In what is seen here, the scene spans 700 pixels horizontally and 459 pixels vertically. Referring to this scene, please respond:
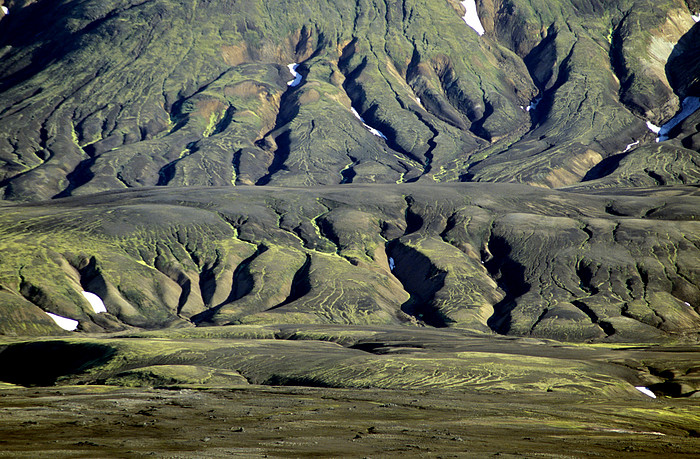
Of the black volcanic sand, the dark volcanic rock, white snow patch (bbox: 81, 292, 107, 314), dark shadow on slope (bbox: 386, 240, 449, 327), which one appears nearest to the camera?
the black volcanic sand

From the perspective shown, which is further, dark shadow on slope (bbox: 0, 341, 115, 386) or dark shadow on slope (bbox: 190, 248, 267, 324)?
dark shadow on slope (bbox: 190, 248, 267, 324)

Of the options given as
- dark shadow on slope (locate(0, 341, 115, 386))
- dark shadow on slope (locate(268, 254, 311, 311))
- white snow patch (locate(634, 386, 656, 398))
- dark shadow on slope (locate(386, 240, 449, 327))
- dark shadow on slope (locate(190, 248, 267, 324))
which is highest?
dark shadow on slope (locate(0, 341, 115, 386))

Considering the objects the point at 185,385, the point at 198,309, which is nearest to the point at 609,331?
the point at 198,309

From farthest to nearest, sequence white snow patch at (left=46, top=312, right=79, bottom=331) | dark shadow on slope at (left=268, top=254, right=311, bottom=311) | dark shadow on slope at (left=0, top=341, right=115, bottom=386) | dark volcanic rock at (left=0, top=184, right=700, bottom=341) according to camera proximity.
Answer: dark shadow on slope at (left=268, top=254, right=311, bottom=311) → dark volcanic rock at (left=0, top=184, right=700, bottom=341) → white snow patch at (left=46, top=312, right=79, bottom=331) → dark shadow on slope at (left=0, top=341, right=115, bottom=386)

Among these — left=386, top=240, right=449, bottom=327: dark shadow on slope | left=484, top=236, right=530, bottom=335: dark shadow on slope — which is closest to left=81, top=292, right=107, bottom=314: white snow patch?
left=386, top=240, right=449, bottom=327: dark shadow on slope

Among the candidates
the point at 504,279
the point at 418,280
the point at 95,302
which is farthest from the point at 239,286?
the point at 504,279

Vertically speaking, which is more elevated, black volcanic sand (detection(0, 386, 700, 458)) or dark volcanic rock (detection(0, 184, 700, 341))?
black volcanic sand (detection(0, 386, 700, 458))

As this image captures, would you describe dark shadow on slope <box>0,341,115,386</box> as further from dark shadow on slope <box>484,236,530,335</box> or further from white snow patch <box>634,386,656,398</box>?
dark shadow on slope <box>484,236,530,335</box>
